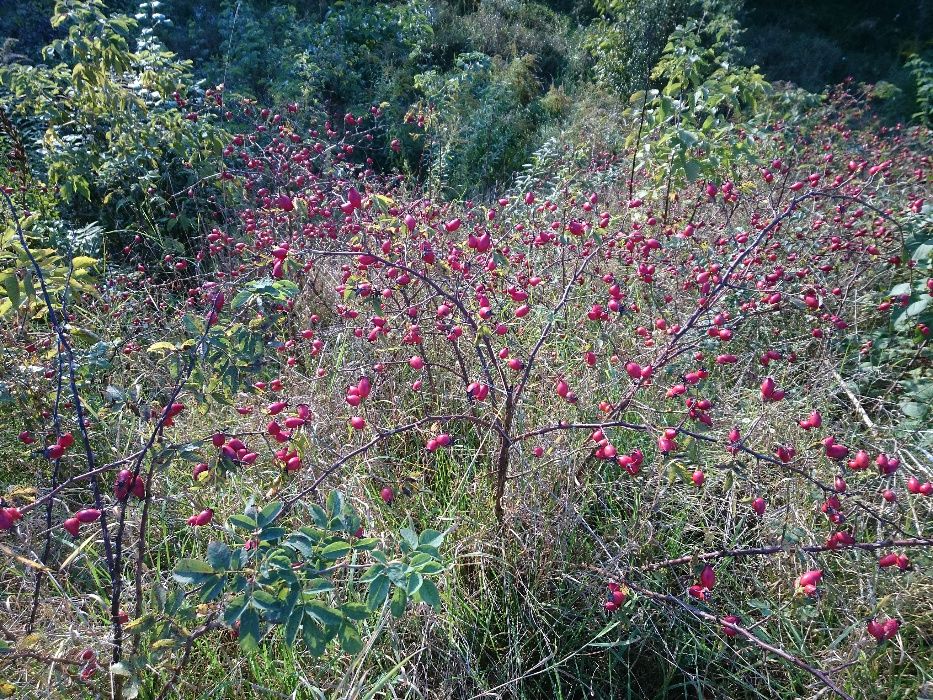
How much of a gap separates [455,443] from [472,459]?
5.9 inches

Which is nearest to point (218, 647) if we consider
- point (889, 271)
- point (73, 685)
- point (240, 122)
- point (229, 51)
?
point (73, 685)

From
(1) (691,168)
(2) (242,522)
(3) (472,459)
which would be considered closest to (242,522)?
(2) (242,522)

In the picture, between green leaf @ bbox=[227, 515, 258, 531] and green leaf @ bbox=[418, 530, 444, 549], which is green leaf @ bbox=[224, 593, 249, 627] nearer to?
green leaf @ bbox=[227, 515, 258, 531]

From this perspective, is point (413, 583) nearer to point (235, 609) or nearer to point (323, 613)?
point (323, 613)

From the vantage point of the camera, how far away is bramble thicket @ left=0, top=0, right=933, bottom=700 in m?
1.29

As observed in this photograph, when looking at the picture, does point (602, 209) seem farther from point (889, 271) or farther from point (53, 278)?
point (53, 278)

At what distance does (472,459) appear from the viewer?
6.37 feet

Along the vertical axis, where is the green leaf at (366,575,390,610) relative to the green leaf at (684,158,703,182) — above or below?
below

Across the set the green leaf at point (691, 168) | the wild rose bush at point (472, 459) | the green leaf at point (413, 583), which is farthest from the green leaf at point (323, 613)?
the green leaf at point (691, 168)

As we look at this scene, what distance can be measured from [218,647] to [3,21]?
273 inches

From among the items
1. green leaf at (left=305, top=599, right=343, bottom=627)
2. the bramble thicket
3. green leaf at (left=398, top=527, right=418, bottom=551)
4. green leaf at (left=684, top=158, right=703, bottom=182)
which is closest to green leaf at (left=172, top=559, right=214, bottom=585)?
the bramble thicket

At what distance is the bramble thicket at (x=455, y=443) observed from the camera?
1286 millimetres

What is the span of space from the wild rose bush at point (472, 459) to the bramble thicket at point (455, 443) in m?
0.01

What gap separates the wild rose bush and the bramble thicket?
0.04 ft
